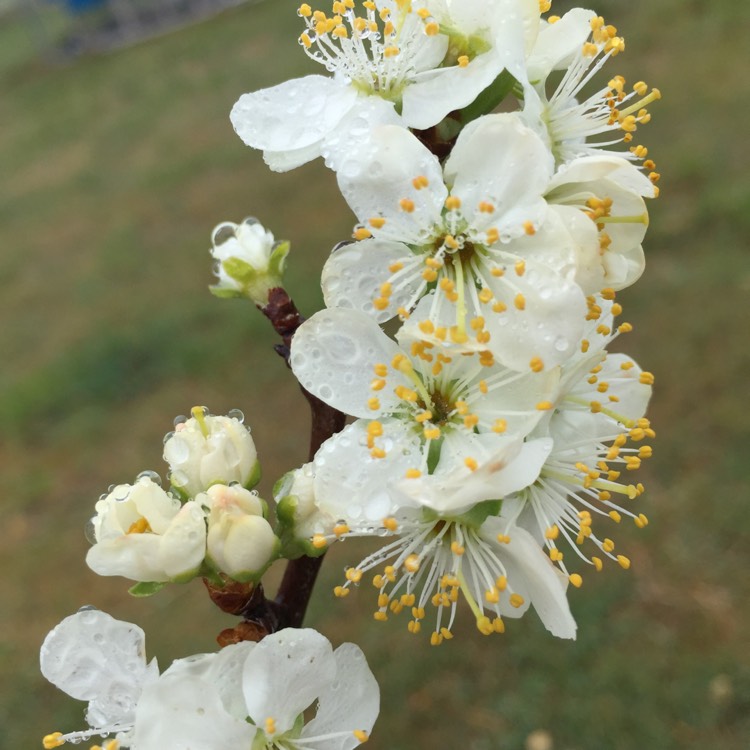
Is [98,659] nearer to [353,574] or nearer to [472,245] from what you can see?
[353,574]

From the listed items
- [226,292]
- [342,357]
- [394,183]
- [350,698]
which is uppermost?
[394,183]

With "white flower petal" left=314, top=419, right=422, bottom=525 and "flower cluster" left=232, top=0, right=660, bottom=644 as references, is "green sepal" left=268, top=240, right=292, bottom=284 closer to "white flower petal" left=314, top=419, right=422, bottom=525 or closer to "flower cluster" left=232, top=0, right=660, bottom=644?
"flower cluster" left=232, top=0, right=660, bottom=644

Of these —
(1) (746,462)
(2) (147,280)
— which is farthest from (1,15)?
(1) (746,462)

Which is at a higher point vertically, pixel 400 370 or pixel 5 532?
pixel 400 370

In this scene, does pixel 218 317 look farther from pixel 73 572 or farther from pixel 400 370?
pixel 400 370

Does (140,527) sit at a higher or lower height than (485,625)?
higher

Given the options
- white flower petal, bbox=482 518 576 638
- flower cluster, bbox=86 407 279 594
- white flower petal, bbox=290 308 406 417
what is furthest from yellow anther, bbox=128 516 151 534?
white flower petal, bbox=482 518 576 638

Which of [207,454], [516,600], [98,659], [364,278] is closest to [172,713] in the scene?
[98,659]

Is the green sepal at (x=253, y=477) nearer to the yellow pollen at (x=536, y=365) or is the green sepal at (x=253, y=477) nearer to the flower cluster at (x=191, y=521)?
the flower cluster at (x=191, y=521)
